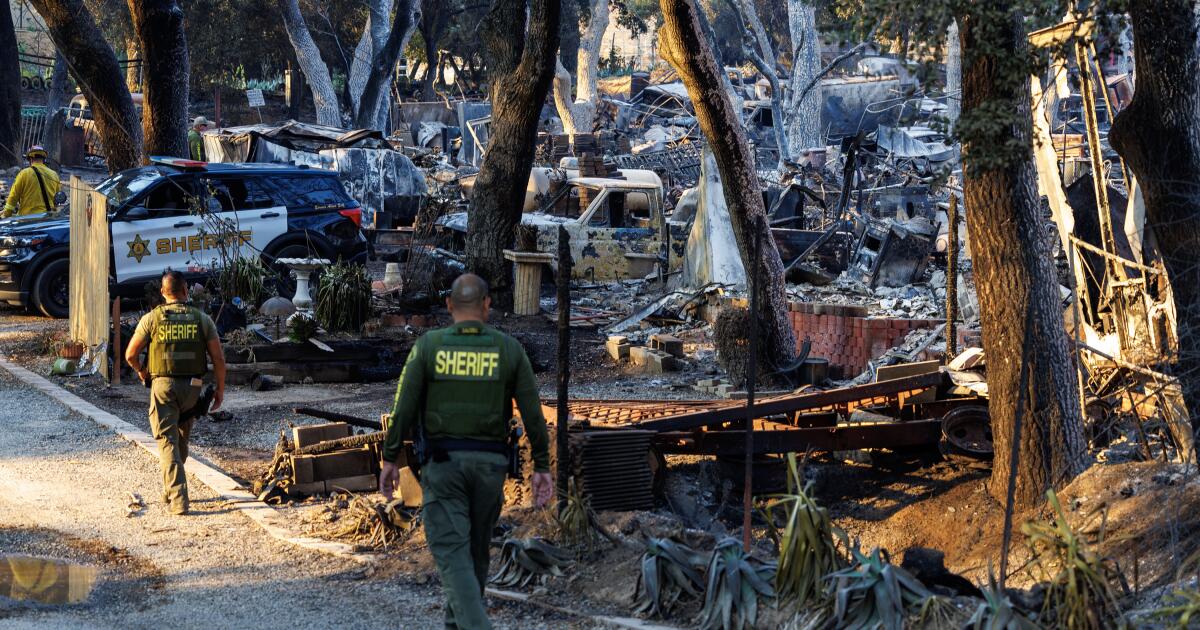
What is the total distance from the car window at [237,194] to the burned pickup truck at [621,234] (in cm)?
388

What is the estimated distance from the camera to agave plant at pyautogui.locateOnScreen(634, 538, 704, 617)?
5906 mm

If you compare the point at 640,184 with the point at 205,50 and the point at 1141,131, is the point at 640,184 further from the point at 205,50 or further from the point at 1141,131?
the point at 205,50

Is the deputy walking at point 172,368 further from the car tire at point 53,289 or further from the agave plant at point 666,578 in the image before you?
the car tire at point 53,289

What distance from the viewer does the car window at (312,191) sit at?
17.8m

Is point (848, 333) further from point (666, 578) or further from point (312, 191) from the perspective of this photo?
point (666, 578)

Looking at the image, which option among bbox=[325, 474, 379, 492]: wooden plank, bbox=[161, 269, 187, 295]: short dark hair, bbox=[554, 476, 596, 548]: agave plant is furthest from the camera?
bbox=[325, 474, 379, 492]: wooden plank

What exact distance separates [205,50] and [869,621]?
4342cm

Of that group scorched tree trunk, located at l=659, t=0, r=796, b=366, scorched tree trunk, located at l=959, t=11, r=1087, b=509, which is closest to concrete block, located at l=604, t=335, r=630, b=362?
scorched tree trunk, located at l=659, t=0, r=796, b=366

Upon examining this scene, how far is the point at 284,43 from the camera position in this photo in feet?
153

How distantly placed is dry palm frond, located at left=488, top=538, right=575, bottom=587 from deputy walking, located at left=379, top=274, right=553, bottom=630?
3.85 ft

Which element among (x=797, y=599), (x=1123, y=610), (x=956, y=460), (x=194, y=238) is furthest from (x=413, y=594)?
(x=194, y=238)

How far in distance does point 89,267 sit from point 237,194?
4.21 m

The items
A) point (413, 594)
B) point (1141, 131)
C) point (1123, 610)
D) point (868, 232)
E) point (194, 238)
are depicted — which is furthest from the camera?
point (868, 232)

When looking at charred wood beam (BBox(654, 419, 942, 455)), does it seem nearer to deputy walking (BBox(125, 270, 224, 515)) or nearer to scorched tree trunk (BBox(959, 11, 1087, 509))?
scorched tree trunk (BBox(959, 11, 1087, 509))
